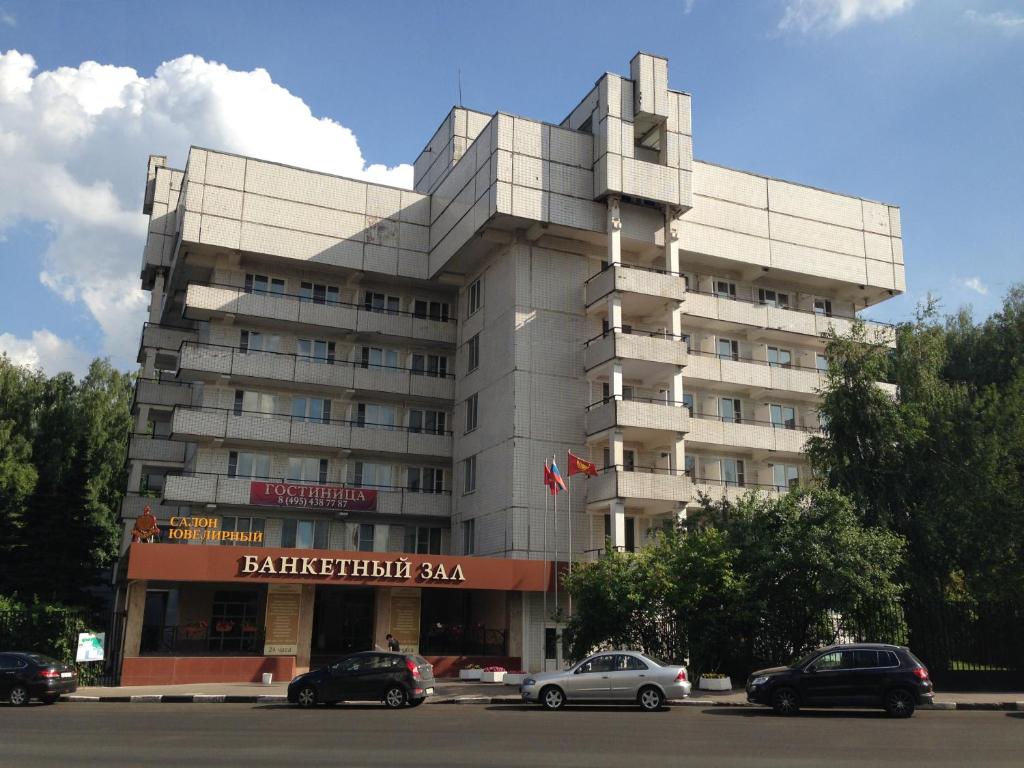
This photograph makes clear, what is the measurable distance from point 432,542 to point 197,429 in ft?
40.9

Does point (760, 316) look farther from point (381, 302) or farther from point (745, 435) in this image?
point (381, 302)

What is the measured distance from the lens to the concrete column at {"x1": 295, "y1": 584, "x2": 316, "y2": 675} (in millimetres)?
33156

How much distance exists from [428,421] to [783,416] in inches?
719

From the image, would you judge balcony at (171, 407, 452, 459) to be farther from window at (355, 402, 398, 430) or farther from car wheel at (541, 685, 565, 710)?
car wheel at (541, 685, 565, 710)

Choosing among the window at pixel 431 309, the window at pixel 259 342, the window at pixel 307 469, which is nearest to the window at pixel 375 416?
the window at pixel 307 469

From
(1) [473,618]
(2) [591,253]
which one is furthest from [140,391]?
(2) [591,253]

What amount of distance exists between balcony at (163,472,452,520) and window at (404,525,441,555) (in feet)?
3.85

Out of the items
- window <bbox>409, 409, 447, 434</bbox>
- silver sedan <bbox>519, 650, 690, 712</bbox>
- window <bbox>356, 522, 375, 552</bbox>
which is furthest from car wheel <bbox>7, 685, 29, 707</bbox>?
window <bbox>409, 409, 447, 434</bbox>

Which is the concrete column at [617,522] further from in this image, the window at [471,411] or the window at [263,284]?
the window at [263,284]

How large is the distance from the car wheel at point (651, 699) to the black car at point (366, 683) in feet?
19.0

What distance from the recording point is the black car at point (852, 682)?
21609 millimetres

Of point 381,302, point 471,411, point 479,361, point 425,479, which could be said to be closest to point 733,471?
point 471,411

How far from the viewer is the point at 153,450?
148ft

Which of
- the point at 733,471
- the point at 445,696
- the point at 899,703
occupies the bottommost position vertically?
the point at 445,696
